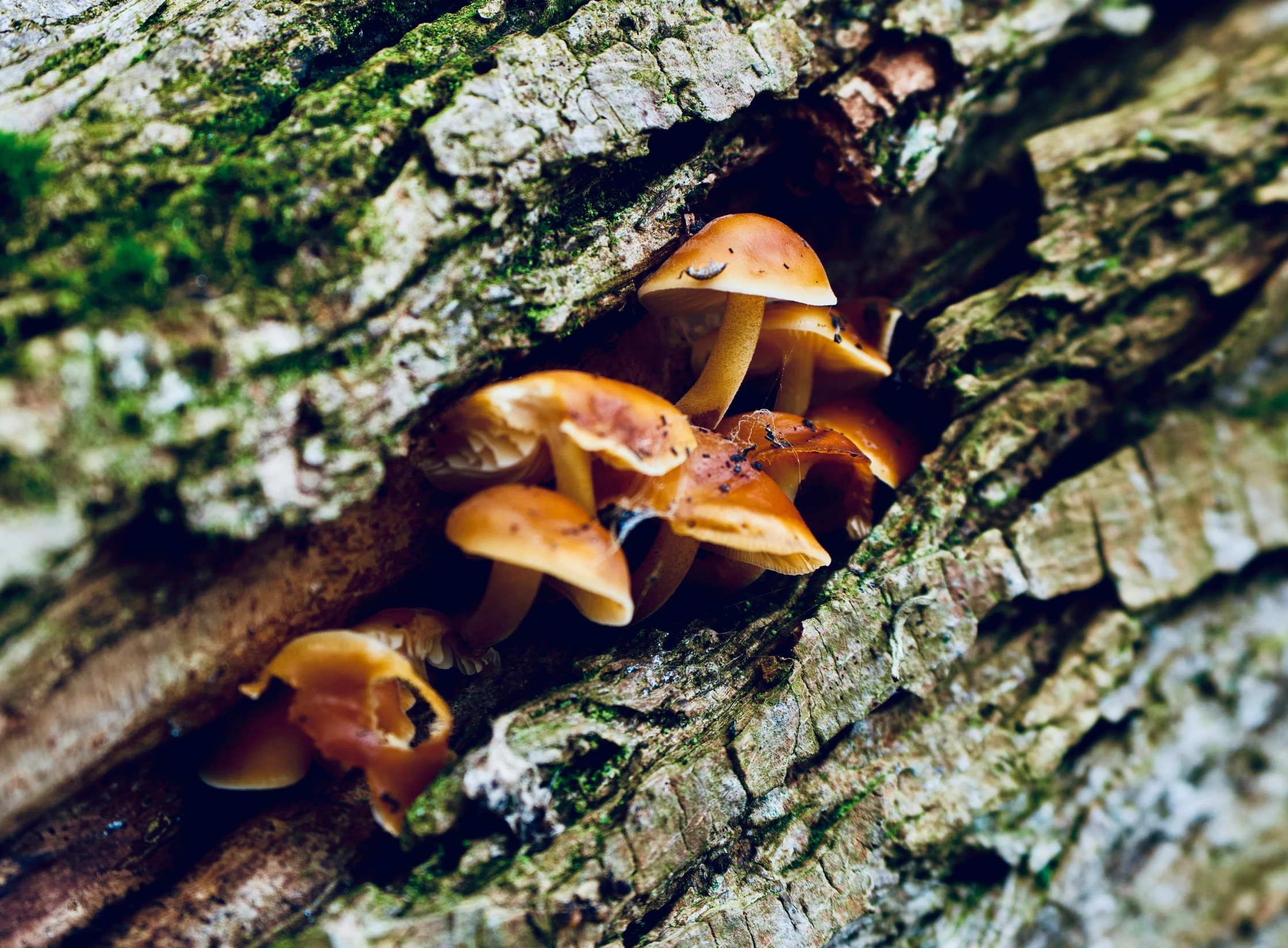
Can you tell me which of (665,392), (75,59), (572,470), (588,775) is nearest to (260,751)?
(588,775)

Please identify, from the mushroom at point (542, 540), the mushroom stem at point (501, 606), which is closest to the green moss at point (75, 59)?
the mushroom at point (542, 540)

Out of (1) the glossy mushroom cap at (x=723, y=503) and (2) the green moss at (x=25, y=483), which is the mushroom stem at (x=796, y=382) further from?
(2) the green moss at (x=25, y=483)

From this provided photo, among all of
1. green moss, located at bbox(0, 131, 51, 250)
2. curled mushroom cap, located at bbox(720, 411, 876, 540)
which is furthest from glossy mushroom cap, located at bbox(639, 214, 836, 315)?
green moss, located at bbox(0, 131, 51, 250)

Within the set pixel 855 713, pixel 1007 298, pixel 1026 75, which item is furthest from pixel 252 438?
pixel 1026 75

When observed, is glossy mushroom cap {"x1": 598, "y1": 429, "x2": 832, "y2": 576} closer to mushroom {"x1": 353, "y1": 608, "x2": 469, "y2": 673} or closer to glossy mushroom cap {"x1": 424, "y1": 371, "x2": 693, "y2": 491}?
glossy mushroom cap {"x1": 424, "y1": 371, "x2": 693, "y2": 491}

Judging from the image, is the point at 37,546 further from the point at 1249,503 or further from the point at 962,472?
the point at 1249,503

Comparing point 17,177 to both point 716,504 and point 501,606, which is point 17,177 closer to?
point 501,606
